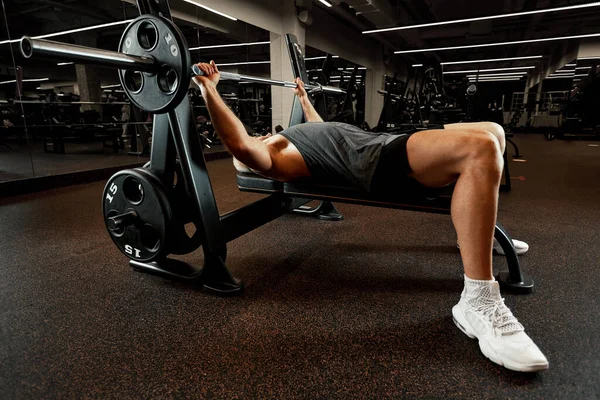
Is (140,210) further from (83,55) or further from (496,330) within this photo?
(496,330)

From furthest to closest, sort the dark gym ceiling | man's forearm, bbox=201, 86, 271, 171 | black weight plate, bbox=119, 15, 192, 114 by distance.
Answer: the dark gym ceiling
man's forearm, bbox=201, 86, 271, 171
black weight plate, bbox=119, 15, 192, 114

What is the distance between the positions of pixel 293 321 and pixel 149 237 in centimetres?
61

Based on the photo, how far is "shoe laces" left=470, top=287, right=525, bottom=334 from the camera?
Result: 92cm

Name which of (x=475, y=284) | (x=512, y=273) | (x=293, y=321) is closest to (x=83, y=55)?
(x=293, y=321)

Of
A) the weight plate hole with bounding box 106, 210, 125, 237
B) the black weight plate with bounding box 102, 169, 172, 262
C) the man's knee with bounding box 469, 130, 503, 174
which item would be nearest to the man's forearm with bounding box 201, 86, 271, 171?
the black weight plate with bounding box 102, 169, 172, 262

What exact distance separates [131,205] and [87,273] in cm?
41

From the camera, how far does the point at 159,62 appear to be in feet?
3.49

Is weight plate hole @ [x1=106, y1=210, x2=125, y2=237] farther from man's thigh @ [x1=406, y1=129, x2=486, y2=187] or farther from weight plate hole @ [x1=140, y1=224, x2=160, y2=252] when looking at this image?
man's thigh @ [x1=406, y1=129, x2=486, y2=187]

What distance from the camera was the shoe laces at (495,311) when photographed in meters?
0.92

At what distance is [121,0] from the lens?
3.70 metres

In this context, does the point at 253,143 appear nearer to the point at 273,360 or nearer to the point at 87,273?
the point at 273,360

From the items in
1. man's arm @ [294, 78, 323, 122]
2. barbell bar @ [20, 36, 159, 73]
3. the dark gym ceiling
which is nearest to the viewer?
barbell bar @ [20, 36, 159, 73]

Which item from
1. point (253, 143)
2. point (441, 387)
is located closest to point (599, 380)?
point (441, 387)

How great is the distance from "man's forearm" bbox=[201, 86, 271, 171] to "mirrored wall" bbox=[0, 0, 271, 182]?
7.79 feet
